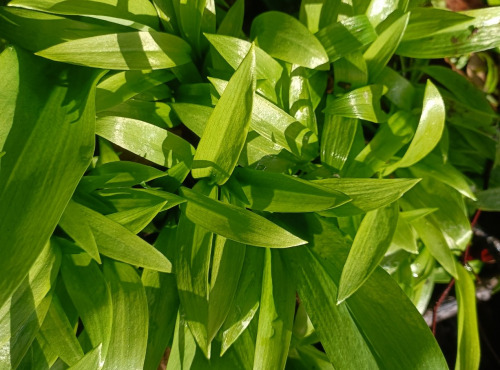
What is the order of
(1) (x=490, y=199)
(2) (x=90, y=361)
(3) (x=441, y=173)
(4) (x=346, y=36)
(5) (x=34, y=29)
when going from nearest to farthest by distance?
(2) (x=90, y=361) < (5) (x=34, y=29) < (4) (x=346, y=36) < (3) (x=441, y=173) < (1) (x=490, y=199)

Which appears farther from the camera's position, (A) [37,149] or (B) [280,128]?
(B) [280,128]

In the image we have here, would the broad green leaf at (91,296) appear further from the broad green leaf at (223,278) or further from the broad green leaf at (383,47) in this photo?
the broad green leaf at (383,47)

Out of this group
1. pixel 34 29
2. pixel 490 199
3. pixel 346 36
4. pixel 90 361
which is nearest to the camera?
pixel 90 361

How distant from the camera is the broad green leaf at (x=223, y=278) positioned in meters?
0.65

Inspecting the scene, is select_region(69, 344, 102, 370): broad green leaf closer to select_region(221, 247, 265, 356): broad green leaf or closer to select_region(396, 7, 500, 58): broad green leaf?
select_region(221, 247, 265, 356): broad green leaf

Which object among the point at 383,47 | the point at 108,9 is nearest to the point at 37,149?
the point at 108,9

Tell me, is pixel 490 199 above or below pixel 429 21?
below

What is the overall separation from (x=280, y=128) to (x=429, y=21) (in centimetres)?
36

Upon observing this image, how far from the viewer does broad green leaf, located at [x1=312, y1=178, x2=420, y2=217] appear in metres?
0.67

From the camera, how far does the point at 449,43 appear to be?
2.92 ft

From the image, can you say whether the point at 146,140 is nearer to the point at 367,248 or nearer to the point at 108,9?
the point at 108,9

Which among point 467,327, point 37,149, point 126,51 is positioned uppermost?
point 126,51

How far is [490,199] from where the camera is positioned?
1.02 meters

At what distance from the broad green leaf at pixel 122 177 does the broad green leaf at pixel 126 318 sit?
116 millimetres
